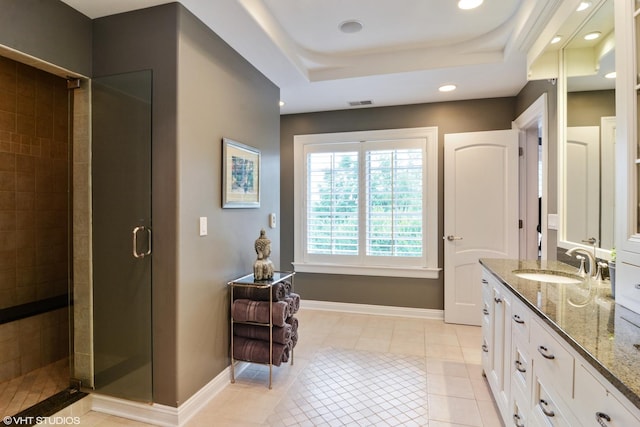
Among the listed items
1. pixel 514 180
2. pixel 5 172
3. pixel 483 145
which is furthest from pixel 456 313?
pixel 5 172

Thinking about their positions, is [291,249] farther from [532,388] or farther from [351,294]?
[532,388]

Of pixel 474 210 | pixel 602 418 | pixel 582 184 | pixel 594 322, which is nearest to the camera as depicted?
pixel 602 418

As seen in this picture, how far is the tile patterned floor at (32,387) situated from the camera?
6.82 feet

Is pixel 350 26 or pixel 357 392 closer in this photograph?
pixel 357 392

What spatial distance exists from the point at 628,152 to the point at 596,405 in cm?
105

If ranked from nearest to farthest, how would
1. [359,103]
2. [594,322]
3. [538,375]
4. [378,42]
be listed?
[594,322], [538,375], [378,42], [359,103]

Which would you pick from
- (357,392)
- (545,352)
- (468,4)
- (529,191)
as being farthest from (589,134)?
(357,392)

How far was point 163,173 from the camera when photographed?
6.66ft

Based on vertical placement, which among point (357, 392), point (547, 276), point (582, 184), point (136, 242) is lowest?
point (357, 392)

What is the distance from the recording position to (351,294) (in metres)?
4.20

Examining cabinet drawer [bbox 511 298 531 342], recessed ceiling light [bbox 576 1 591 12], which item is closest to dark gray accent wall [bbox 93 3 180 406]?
cabinet drawer [bbox 511 298 531 342]

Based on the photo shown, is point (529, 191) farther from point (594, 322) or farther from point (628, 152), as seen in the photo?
point (594, 322)

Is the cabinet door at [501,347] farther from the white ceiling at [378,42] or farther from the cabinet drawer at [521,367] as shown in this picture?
the white ceiling at [378,42]

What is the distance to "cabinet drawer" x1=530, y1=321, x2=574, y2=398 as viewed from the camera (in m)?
1.10
